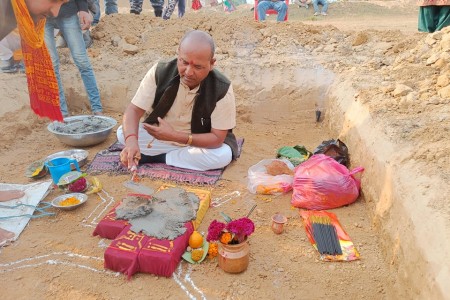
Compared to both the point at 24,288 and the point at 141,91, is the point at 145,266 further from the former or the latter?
the point at 141,91

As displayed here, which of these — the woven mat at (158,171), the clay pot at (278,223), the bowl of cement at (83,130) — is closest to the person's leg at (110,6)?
the bowl of cement at (83,130)

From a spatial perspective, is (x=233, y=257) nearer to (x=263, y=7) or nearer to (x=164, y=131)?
(x=164, y=131)

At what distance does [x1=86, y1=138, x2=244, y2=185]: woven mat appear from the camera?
3.66 meters

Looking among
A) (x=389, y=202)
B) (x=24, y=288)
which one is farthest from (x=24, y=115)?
(x=389, y=202)

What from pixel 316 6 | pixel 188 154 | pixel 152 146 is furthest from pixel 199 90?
pixel 316 6

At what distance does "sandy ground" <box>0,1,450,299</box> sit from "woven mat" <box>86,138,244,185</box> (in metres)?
0.11

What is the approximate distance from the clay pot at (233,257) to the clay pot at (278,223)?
0.48 metres

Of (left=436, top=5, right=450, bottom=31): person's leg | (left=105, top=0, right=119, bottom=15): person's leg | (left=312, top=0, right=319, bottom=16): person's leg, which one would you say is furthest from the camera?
(left=312, top=0, right=319, bottom=16): person's leg

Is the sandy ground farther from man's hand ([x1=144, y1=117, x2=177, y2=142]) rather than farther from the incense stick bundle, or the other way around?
man's hand ([x1=144, y1=117, x2=177, y2=142])

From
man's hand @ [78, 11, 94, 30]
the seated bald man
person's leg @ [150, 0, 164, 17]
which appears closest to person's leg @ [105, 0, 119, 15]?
person's leg @ [150, 0, 164, 17]

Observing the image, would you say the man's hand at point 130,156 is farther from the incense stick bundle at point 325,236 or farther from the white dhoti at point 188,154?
the incense stick bundle at point 325,236

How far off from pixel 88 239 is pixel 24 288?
54 centimetres

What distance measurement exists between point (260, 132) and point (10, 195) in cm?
306

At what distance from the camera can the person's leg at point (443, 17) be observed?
497 centimetres
